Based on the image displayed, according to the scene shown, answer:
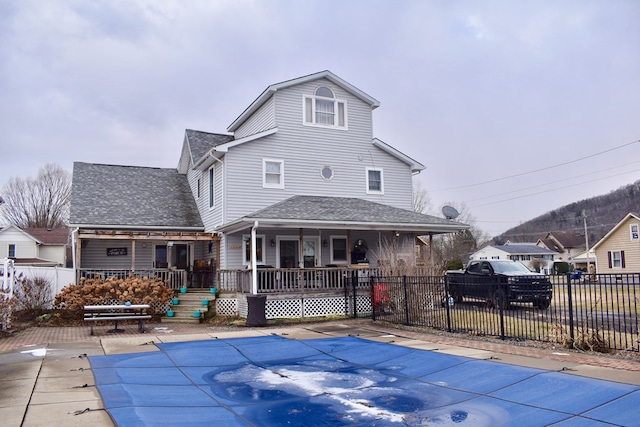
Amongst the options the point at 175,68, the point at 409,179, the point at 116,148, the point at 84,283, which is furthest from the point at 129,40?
the point at 116,148

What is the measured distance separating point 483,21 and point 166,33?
1107 cm

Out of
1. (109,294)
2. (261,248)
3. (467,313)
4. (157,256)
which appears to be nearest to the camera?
(467,313)

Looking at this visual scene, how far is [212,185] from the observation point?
2086cm

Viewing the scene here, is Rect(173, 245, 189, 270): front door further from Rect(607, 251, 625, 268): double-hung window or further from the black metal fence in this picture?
Rect(607, 251, 625, 268): double-hung window

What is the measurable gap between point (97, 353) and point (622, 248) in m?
41.9

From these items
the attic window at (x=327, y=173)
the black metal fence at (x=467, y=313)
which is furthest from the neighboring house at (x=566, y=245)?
the black metal fence at (x=467, y=313)

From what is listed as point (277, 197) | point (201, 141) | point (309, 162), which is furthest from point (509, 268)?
point (201, 141)

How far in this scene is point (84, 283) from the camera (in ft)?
56.9

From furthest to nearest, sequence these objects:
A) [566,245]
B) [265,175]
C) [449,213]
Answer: [566,245] → [449,213] → [265,175]

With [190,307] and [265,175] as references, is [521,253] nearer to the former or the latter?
[265,175]

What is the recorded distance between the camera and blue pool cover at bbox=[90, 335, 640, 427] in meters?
6.00

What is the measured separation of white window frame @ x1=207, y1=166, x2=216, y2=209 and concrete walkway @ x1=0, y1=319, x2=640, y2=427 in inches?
236

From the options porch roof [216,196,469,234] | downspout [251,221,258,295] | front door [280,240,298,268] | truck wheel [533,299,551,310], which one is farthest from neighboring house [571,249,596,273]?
downspout [251,221,258,295]

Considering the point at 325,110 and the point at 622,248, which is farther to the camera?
the point at 622,248
